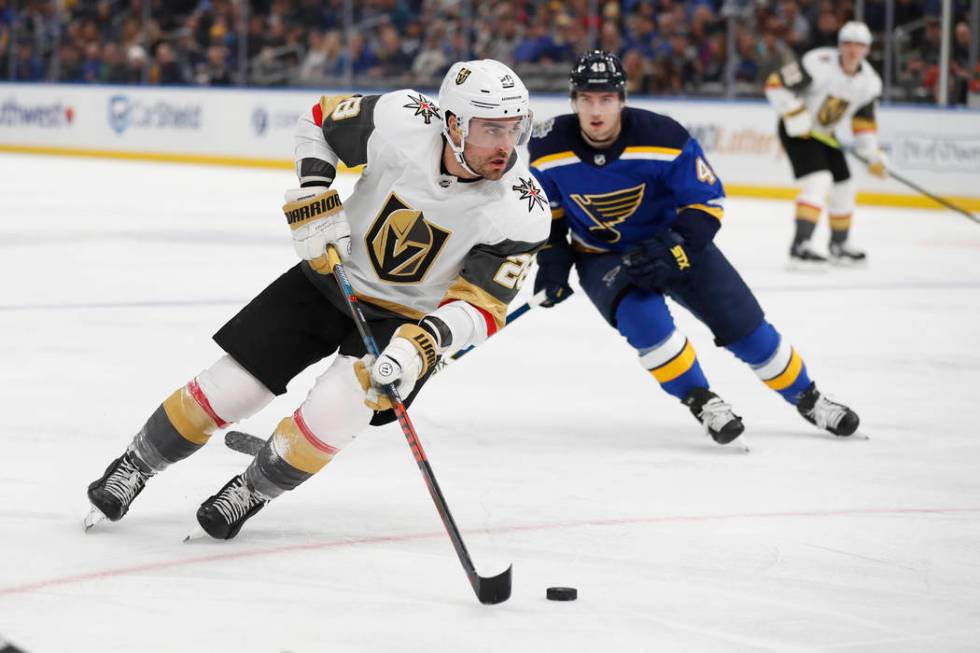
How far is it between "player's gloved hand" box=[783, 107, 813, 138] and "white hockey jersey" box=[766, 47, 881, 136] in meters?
0.01

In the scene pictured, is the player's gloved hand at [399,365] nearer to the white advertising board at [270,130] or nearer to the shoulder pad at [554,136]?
the shoulder pad at [554,136]

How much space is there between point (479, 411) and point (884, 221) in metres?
7.05

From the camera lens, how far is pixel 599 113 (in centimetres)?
431

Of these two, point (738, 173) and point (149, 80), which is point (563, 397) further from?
point (149, 80)

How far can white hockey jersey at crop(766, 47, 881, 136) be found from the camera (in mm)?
8641

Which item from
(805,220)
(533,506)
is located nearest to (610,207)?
(533,506)

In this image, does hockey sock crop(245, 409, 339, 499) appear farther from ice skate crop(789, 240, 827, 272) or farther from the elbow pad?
ice skate crop(789, 240, 827, 272)

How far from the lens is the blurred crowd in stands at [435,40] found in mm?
11797

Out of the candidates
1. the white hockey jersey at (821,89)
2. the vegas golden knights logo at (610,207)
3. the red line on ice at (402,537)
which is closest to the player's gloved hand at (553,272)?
the vegas golden knights logo at (610,207)

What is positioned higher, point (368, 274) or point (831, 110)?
point (368, 274)

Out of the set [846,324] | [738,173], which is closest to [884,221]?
[738,173]

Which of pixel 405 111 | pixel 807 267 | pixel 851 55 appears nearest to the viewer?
pixel 405 111

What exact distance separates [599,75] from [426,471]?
5.44ft

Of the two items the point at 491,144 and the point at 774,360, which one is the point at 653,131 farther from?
the point at 491,144
